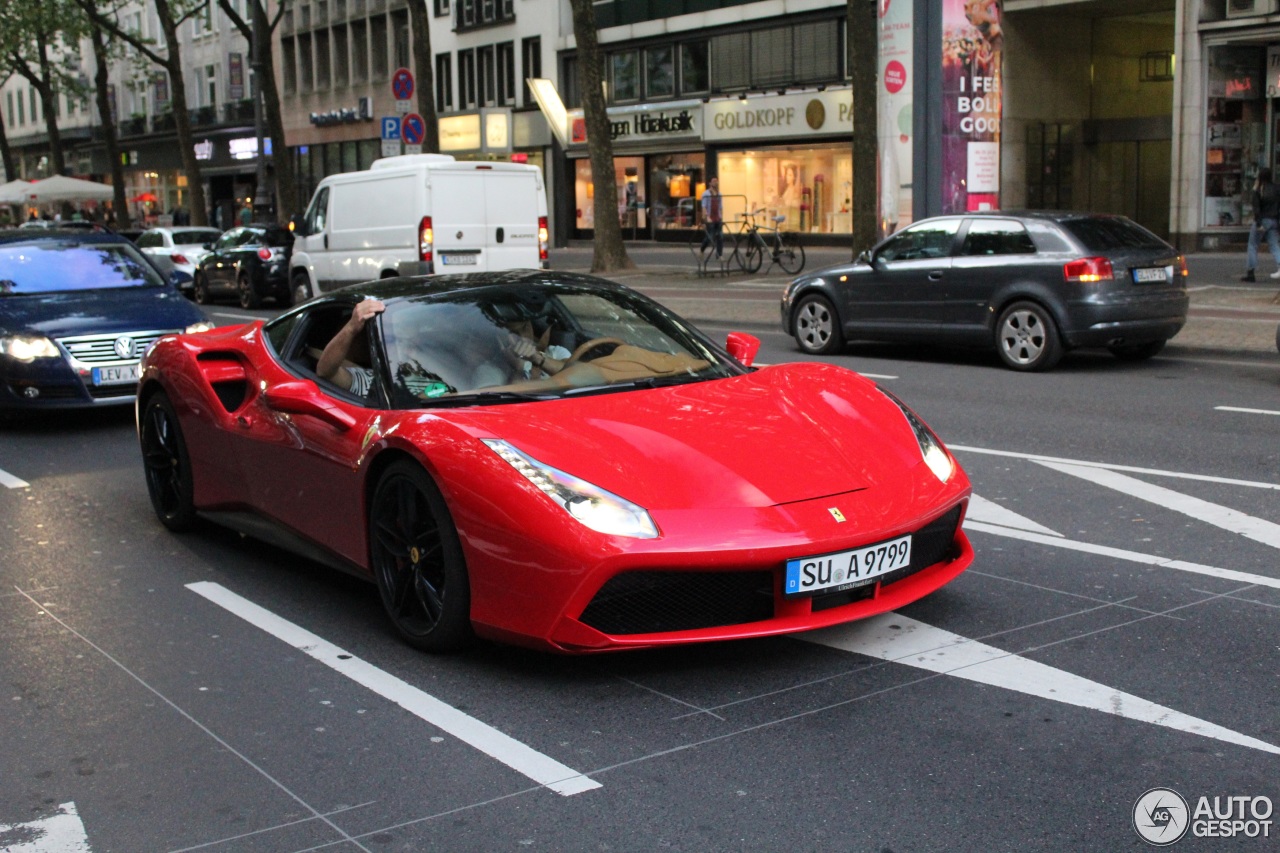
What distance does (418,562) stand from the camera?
506 centimetres

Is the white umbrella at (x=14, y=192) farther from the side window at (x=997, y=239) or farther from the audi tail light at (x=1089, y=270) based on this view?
the audi tail light at (x=1089, y=270)

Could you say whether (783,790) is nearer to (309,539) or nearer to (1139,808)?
(1139,808)

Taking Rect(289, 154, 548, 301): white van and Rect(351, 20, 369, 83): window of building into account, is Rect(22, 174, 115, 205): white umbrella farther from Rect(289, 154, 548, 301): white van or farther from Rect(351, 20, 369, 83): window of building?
Rect(289, 154, 548, 301): white van

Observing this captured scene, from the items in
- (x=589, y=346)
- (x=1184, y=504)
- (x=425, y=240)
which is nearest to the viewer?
(x=589, y=346)

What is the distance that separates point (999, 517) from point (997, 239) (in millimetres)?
7606

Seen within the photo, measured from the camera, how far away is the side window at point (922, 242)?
577 inches

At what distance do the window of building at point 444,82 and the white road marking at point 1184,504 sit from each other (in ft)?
155

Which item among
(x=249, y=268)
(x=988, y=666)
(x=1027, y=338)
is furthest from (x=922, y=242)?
(x=249, y=268)

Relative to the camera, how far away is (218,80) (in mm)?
68438

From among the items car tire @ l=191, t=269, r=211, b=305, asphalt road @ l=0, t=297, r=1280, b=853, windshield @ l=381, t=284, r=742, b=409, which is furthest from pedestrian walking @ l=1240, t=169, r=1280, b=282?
car tire @ l=191, t=269, r=211, b=305

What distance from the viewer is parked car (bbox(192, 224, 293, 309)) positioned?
26.6 metres

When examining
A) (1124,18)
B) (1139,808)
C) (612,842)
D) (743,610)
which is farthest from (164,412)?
(1124,18)

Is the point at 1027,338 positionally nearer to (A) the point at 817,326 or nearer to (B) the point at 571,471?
(A) the point at 817,326

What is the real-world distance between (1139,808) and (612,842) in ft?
4.28
